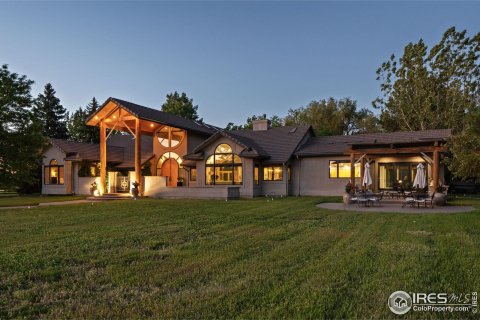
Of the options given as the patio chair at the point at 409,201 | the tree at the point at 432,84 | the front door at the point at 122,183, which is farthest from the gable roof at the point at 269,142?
the tree at the point at 432,84

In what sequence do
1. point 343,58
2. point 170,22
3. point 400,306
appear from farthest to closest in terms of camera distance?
point 343,58 → point 170,22 → point 400,306

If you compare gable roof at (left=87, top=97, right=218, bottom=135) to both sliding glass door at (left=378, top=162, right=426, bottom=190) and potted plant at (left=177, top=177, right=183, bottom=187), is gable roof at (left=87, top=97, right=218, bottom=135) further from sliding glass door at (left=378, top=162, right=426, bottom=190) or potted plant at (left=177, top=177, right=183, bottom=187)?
sliding glass door at (left=378, top=162, right=426, bottom=190)

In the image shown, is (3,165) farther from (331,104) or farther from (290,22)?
(331,104)

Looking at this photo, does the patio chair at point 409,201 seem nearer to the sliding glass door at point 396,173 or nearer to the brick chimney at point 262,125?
the sliding glass door at point 396,173

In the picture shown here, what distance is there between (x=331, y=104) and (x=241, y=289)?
43726 mm

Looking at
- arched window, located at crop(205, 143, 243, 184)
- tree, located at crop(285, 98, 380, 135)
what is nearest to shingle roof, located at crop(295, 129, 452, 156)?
arched window, located at crop(205, 143, 243, 184)

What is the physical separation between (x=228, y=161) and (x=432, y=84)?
79.8ft

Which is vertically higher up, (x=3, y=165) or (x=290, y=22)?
(x=290, y=22)

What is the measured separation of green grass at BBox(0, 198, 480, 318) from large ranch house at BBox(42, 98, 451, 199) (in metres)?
12.2

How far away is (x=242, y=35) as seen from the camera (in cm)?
2336

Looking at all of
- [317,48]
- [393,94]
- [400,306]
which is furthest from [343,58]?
[400,306]

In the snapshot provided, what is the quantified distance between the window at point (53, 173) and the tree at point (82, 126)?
1442 centimetres

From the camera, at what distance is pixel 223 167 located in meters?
23.3

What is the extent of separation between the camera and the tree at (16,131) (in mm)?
17453
